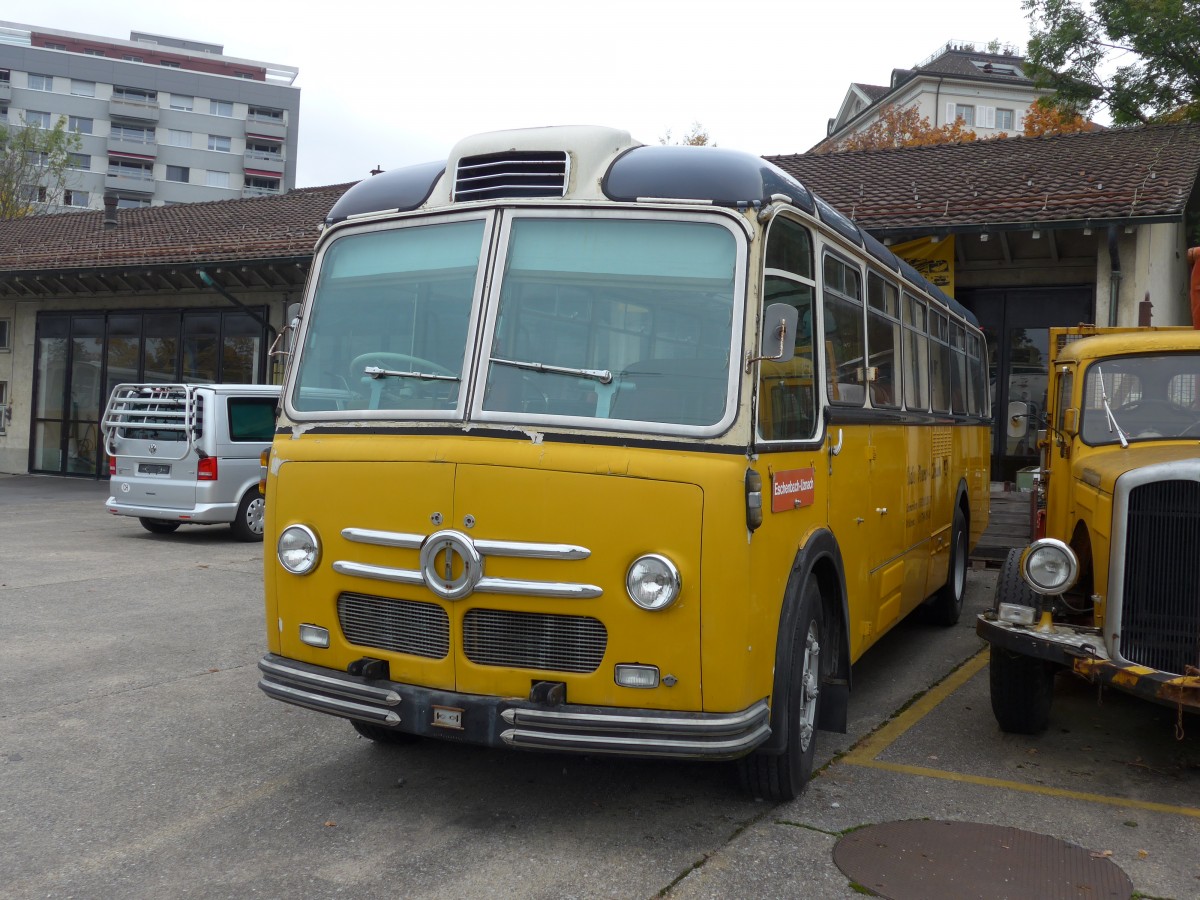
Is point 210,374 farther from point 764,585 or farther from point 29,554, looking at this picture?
point 764,585

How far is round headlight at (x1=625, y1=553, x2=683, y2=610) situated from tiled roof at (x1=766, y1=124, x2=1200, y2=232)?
45.0ft

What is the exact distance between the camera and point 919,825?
4.80m

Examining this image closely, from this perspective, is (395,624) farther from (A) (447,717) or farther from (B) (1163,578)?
(B) (1163,578)

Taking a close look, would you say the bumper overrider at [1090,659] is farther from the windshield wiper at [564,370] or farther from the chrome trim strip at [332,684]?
the chrome trim strip at [332,684]

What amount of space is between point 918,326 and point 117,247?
22.4 m

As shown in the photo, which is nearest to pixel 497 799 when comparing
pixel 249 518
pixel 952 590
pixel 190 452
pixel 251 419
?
pixel 952 590

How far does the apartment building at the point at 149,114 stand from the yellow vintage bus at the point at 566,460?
8449 centimetres

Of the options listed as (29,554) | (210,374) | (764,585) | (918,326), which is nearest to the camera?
(764,585)

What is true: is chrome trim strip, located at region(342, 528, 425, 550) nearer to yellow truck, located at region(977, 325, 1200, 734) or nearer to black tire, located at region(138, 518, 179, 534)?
yellow truck, located at region(977, 325, 1200, 734)

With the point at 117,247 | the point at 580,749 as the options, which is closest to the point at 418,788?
the point at 580,749

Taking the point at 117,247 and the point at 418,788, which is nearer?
the point at 418,788

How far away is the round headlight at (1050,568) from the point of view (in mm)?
5539

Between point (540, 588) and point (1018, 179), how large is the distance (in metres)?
16.6

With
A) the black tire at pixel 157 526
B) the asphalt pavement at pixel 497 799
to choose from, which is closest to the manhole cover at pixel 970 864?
the asphalt pavement at pixel 497 799
